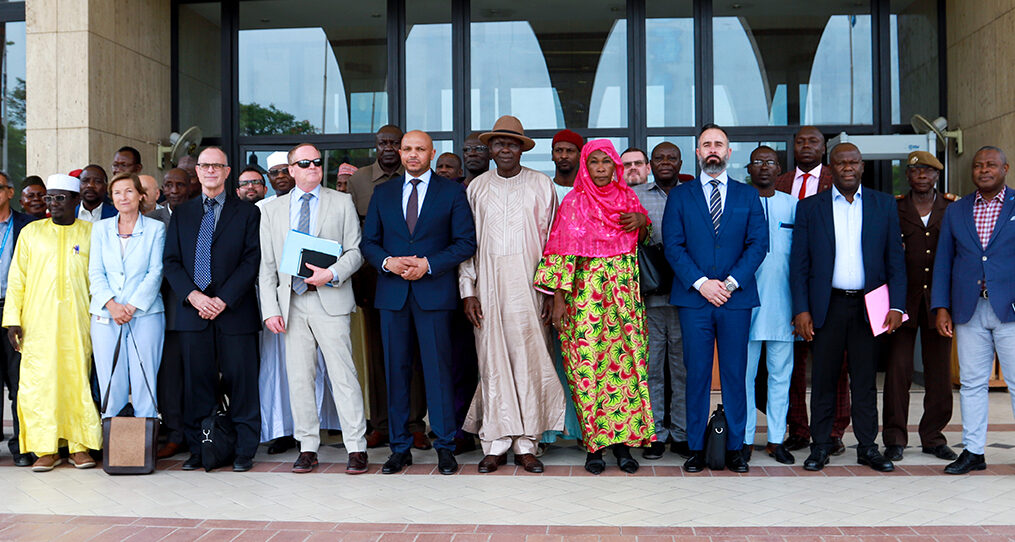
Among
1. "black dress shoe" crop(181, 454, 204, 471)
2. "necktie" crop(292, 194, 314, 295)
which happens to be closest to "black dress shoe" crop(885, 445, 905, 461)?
"necktie" crop(292, 194, 314, 295)

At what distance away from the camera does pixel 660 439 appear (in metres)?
5.96

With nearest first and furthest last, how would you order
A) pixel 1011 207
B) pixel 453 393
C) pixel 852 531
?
pixel 852 531
pixel 1011 207
pixel 453 393

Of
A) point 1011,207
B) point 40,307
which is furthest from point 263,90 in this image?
point 1011,207

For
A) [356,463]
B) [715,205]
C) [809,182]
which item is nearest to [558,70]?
[809,182]

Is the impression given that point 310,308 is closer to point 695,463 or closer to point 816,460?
point 695,463

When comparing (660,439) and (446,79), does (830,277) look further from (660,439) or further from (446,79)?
(446,79)

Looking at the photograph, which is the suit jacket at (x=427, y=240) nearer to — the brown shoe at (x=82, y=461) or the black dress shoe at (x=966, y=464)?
the brown shoe at (x=82, y=461)

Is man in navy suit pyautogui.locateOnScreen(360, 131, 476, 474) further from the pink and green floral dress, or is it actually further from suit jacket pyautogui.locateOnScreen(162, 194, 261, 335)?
suit jacket pyautogui.locateOnScreen(162, 194, 261, 335)

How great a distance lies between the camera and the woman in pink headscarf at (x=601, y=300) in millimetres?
5508

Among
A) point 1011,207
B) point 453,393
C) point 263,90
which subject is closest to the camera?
point 1011,207

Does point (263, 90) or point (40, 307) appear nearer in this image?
point (40, 307)

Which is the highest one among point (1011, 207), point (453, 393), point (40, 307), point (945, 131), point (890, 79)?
point (890, 79)

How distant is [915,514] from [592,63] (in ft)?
23.3

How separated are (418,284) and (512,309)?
1.91 ft
